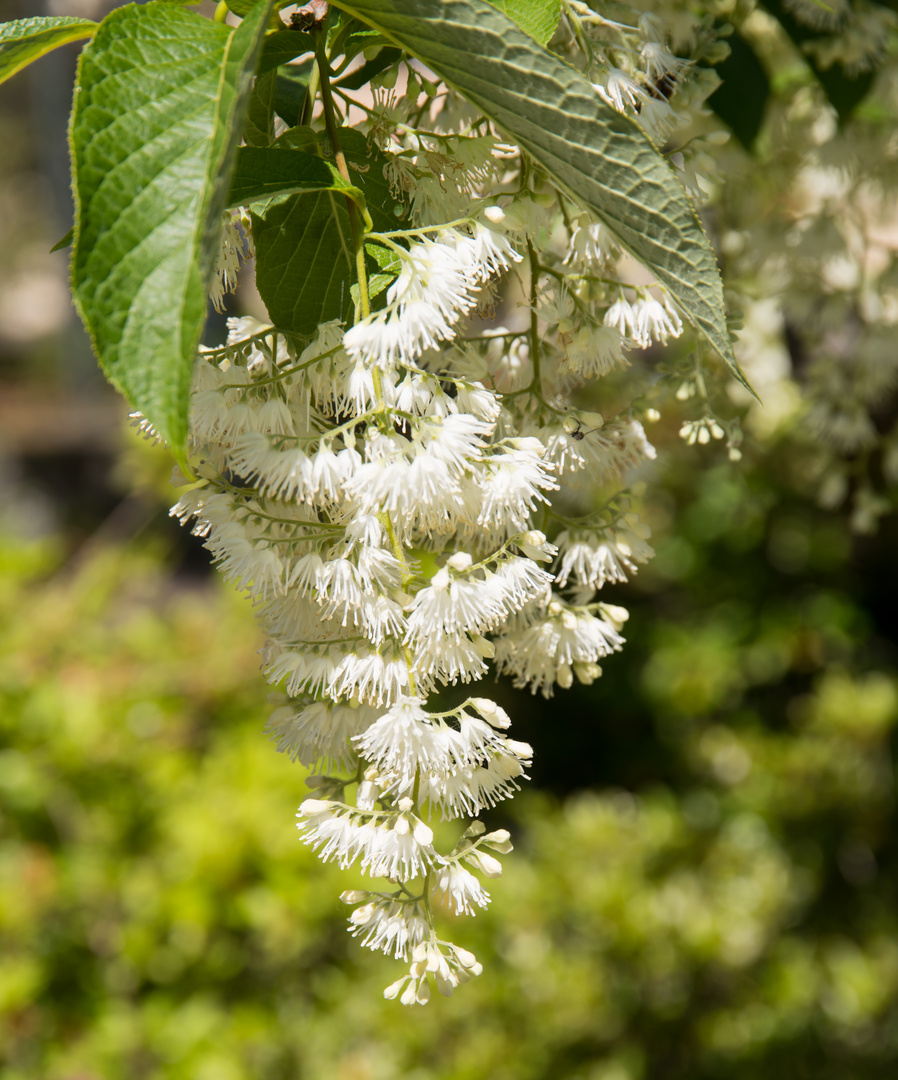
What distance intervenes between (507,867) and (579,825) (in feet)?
0.66

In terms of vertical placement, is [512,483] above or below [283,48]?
below

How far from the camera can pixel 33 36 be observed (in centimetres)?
47

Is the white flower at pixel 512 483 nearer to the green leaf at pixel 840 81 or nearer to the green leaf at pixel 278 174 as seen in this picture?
the green leaf at pixel 278 174

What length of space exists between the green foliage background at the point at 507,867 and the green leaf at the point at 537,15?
2.80ft

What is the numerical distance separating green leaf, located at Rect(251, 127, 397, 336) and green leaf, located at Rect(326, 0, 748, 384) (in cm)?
9

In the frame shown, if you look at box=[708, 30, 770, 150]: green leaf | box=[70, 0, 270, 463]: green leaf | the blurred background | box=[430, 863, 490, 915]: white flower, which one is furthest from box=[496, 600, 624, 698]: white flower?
the blurred background

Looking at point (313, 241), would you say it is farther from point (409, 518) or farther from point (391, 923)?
point (391, 923)

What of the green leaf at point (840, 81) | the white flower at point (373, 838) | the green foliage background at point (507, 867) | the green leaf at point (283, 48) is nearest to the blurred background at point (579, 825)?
the green foliage background at point (507, 867)

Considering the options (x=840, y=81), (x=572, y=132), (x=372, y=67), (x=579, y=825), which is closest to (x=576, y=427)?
(x=572, y=132)

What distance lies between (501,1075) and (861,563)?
1.66 meters

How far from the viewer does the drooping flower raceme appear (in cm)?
43

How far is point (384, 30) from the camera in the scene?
41cm

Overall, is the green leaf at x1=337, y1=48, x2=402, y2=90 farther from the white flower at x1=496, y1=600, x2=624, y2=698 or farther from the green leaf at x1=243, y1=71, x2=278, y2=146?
the white flower at x1=496, y1=600, x2=624, y2=698

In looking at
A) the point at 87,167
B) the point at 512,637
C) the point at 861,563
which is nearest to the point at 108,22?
the point at 87,167
